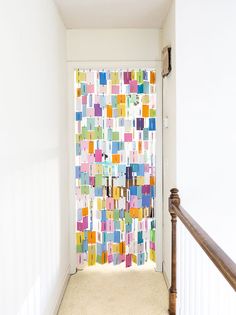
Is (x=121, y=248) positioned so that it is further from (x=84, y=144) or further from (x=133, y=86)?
(x=133, y=86)

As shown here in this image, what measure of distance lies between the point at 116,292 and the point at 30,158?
1793mm

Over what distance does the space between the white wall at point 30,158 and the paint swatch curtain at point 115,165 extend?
1.85 feet

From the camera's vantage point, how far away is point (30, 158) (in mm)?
1967

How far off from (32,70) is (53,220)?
1.24 meters

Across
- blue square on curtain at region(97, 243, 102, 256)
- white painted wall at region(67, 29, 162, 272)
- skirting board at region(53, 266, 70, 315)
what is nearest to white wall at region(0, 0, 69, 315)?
skirting board at region(53, 266, 70, 315)

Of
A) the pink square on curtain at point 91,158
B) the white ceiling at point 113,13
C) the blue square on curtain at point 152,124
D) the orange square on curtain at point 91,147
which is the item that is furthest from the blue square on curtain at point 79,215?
the white ceiling at point 113,13

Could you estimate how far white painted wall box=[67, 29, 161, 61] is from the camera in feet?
11.5

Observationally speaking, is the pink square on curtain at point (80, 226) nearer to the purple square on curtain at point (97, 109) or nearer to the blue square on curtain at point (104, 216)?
the blue square on curtain at point (104, 216)

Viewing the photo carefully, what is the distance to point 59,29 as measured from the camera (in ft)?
10.1

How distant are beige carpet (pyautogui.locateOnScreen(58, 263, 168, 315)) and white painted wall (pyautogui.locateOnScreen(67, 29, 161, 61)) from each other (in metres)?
2.27
